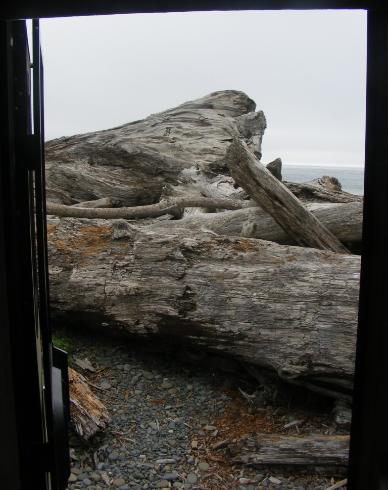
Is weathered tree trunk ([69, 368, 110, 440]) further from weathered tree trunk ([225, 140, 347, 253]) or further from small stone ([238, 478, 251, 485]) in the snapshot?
weathered tree trunk ([225, 140, 347, 253])

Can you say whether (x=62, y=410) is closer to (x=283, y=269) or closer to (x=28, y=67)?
(x=28, y=67)

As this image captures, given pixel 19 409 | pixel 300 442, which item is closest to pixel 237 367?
pixel 300 442

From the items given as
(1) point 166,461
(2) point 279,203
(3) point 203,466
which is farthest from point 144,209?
(3) point 203,466

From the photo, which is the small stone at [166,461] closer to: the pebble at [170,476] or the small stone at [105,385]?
the pebble at [170,476]

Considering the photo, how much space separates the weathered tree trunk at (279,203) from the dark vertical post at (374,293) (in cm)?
461

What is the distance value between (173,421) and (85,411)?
868mm

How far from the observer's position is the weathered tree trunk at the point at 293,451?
393 centimetres

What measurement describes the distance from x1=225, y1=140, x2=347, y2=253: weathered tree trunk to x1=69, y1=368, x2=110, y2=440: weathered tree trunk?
3086 mm

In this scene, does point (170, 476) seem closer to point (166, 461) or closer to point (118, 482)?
point (166, 461)

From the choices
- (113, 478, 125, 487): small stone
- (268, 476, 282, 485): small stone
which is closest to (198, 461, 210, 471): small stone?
(268, 476, 282, 485): small stone

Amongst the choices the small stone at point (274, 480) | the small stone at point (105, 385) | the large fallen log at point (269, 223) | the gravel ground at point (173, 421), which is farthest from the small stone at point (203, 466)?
the large fallen log at point (269, 223)

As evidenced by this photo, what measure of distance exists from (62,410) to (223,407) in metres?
3.13

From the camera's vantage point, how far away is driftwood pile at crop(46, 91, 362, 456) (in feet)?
15.0

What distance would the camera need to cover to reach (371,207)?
52.4 inches
